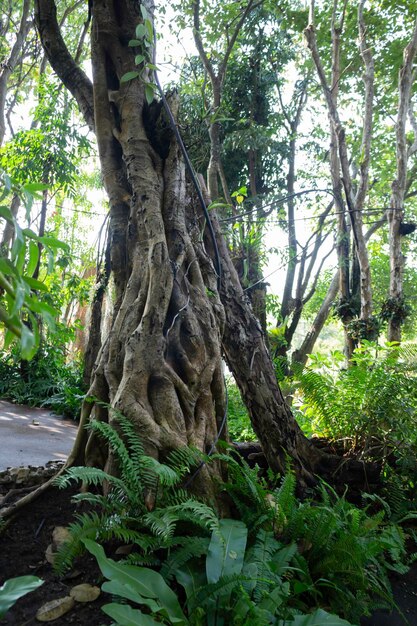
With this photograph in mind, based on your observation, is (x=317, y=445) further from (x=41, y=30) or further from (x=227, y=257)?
(x=41, y=30)

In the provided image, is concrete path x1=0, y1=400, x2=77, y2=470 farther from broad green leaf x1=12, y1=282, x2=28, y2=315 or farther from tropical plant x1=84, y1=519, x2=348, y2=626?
broad green leaf x1=12, y1=282, x2=28, y2=315

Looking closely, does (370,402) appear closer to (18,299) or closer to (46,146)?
(18,299)

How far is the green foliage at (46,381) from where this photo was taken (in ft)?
25.7

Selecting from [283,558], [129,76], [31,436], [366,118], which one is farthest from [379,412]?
[366,118]

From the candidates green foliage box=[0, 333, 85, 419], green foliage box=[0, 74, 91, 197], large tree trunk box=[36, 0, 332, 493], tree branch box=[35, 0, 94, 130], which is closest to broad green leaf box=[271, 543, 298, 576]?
large tree trunk box=[36, 0, 332, 493]

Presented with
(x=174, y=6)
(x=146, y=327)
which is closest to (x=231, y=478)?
(x=146, y=327)

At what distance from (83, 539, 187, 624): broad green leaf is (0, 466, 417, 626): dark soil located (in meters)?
0.17

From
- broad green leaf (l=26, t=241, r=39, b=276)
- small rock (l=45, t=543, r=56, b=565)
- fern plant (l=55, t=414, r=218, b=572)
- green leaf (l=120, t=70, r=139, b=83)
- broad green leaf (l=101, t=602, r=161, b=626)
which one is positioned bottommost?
small rock (l=45, t=543, r=56, b=565)

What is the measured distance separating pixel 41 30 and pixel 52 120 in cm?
472

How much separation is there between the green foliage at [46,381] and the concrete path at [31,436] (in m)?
0.22

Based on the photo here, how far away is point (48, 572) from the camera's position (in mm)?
1878

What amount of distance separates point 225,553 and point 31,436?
14.8 ft

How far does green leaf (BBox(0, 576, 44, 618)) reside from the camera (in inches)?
45.8

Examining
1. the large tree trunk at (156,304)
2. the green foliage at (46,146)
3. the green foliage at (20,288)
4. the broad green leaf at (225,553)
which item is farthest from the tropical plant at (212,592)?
the green foliage at (46,146)
